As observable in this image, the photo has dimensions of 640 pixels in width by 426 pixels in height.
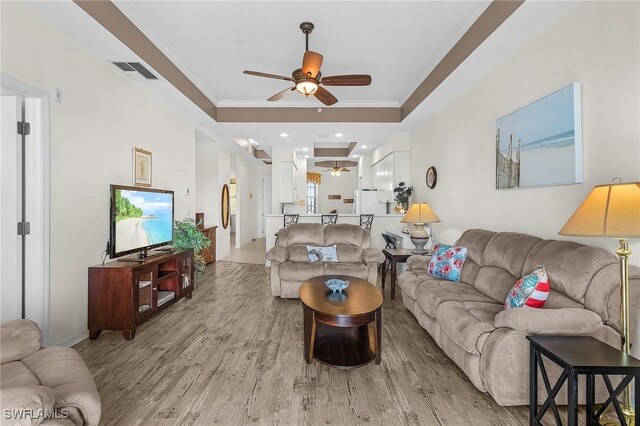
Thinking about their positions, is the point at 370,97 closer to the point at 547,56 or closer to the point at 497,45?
the point at 497,45

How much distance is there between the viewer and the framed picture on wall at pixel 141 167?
3554 millimetres

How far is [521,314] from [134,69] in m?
4.25

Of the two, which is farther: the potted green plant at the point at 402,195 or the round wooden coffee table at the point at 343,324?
the potted green plant at the point at 402,195

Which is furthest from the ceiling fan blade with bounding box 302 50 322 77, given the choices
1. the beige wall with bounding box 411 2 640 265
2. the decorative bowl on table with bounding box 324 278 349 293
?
the decorative bowl on table with bounding box 324 278 349 293

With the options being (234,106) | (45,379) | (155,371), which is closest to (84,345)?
(155,371)

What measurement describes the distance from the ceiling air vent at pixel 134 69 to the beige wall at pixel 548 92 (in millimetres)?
3905

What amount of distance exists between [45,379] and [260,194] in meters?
9.56

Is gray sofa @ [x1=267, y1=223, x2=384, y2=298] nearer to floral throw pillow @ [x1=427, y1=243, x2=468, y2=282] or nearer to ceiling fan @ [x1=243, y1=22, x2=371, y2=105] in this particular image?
floral throw pillow @ [x1=427, y1=243, x2=468, y2=282]

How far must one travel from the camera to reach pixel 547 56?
8.08 feet

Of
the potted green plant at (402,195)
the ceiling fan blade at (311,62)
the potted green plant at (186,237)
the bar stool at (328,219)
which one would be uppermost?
the ceiling fan blade at (311,62)

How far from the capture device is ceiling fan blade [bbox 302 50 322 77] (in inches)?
111

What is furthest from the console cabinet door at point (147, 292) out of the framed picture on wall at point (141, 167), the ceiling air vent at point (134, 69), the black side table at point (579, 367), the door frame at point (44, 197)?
the black side table at point (579, 367)

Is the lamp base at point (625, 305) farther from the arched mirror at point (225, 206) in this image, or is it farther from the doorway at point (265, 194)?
the doorway at point (265, 194)

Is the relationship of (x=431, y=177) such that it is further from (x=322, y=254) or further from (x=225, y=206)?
(x=225, y=206)
